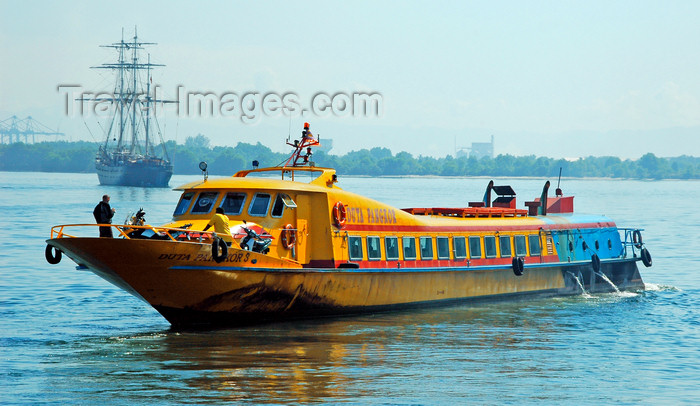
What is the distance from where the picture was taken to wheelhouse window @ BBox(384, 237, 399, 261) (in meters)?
25.6

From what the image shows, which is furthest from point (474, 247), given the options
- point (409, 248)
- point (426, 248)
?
point (409, 248)

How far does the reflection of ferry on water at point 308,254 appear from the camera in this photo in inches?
831

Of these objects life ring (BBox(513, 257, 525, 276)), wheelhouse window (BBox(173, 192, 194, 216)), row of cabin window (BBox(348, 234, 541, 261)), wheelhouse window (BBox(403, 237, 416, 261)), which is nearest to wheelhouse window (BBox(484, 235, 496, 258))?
row of cabin window (BBox(348, 234, 541, 261))

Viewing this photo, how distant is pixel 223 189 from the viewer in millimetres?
23484

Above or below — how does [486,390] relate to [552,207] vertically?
below

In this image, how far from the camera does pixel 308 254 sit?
23766 millimetres

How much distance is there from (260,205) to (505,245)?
9289mm

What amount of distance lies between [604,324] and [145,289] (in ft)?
42.0

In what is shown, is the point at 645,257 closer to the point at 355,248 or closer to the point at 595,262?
the point at 595,262

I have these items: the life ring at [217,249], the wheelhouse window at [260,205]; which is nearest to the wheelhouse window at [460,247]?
the wheelhouse window at [260,205]

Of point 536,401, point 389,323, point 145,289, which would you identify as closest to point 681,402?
point 536,401

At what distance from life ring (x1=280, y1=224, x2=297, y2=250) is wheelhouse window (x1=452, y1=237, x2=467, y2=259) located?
247 inches

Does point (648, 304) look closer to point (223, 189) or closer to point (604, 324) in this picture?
point (604, 324)

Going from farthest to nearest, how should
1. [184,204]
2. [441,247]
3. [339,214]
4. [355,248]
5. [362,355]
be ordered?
1. [441,247]
2. [355,248]
3. [184,204]
4. [339,214]
5. [362,355]
